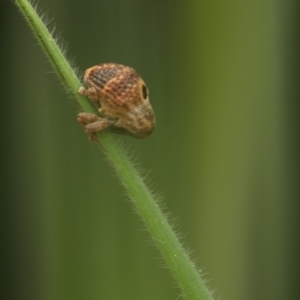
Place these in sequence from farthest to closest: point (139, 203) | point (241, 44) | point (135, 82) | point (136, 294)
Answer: point (241, 44)
point (136, 294)
point (135, 82)
point (139, 203)

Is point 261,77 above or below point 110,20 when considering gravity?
below

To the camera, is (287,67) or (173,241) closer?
(173,241)

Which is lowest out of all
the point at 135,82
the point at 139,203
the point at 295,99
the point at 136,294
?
the point at 136,294

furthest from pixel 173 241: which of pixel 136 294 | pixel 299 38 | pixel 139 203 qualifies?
pixel 299 38

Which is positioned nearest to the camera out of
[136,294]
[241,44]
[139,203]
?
[139,203]

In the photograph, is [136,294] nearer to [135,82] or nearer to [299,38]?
[135,82]
